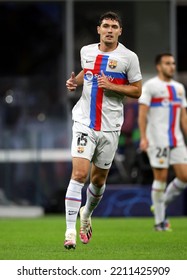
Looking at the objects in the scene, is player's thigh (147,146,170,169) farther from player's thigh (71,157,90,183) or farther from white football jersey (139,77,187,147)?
player's thigh (71,157,90,183)

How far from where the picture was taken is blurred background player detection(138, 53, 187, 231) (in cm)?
1585

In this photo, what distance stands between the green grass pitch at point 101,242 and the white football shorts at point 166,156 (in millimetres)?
959

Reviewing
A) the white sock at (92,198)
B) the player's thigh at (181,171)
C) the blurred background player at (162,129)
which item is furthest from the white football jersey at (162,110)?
the white sock at (92,198)

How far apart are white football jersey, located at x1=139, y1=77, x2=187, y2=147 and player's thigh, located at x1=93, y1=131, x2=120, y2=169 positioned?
397 centimetres

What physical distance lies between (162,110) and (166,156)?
69cm

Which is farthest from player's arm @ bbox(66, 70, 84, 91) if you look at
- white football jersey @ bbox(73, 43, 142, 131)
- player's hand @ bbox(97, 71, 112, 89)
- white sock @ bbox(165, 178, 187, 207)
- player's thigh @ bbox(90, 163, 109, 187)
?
white sock @ bbox(165, 178, 187, 207)

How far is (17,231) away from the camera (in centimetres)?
1558

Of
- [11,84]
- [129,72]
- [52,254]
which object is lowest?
[11,84]

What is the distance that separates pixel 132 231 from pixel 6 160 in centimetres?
731

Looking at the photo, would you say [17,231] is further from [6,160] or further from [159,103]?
[6,160]

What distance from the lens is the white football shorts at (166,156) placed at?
15812 millimetres

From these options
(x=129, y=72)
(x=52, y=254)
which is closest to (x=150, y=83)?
(x=129, y=72)

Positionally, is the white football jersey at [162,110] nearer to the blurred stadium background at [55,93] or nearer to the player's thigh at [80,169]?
the player's thigh at [80,169]

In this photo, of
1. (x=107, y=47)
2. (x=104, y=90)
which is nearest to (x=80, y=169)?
(x=104, y=90)
